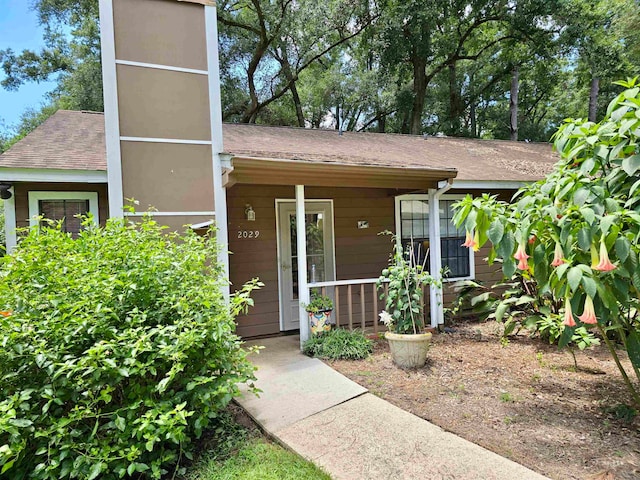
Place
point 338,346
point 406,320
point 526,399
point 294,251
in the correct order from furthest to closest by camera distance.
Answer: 1. point 294,251
2. point 338,346
3. point 406,320
4. point 526,399

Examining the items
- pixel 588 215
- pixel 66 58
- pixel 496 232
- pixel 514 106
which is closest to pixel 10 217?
pixel 496 232

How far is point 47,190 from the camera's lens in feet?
15.3

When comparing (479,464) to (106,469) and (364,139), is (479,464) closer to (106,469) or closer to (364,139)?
(106,469)

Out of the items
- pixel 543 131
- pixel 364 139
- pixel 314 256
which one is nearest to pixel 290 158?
pixel 314 256

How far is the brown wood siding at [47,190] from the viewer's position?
4.55 metres

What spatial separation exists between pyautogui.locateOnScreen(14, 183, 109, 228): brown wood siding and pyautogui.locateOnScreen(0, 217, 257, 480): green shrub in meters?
2.20

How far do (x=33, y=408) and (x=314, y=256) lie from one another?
418 cm

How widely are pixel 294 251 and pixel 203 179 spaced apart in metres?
1.77

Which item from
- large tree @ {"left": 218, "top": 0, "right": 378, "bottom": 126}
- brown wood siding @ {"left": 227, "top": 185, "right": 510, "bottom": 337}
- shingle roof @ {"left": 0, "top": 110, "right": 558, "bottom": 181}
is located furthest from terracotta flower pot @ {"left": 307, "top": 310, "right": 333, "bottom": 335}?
large tree @ {"left": 218, "top": 0, "right": 378, "bottom": 126}

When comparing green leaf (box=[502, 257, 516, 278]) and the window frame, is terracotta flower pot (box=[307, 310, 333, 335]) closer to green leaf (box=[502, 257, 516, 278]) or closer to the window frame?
green leaf (box=[502, 257, 516, 278])

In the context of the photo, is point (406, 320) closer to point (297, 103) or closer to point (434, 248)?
point (434, 248)

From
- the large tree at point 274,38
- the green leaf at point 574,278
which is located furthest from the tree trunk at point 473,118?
the green leaf at point 574,278

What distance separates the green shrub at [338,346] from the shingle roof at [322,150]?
2155mm

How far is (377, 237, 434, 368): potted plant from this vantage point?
4172 millimetres
